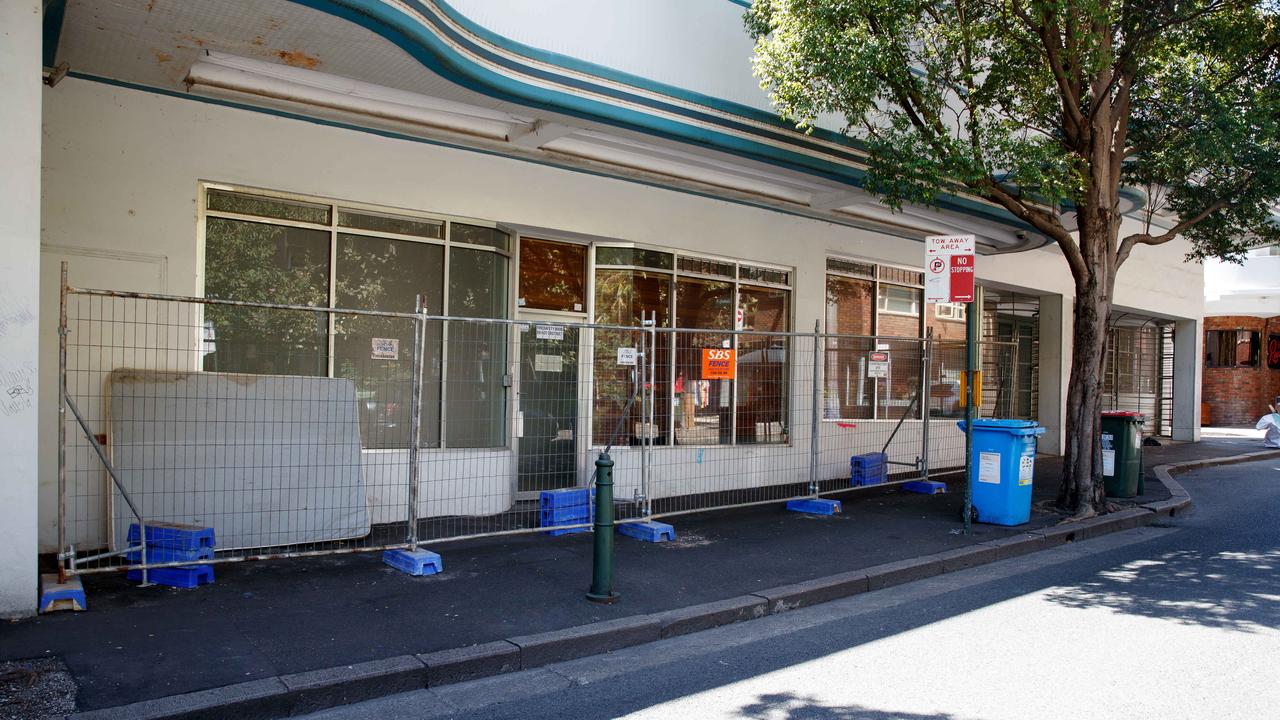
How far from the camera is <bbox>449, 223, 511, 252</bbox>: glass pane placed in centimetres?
970

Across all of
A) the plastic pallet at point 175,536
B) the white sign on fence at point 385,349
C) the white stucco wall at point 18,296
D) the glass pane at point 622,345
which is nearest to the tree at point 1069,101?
the glass pane at point 622,345

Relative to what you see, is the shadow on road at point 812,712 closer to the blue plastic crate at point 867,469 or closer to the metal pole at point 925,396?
the blue plastic crate at point 867,469

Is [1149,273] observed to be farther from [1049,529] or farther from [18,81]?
[18,81]

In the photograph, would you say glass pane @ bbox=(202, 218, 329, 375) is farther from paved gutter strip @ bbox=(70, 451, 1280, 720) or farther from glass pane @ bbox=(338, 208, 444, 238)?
paved gutter strip @ bbox=(70, 451, 1280, 720)

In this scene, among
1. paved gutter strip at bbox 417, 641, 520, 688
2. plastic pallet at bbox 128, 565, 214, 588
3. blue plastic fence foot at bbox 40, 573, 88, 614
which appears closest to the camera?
paved gutter strip at bbox 417, 641, 520, 688

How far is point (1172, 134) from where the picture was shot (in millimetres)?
11477

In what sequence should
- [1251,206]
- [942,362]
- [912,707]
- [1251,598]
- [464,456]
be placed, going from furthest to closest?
[942,362] < [1251,206] < [464,456] < [1251,598] < [912,707]

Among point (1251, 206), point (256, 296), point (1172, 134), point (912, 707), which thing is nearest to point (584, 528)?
point (256, 296)

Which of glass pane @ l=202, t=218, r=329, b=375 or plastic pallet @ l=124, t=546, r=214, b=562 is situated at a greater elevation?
glass pane @ l=202, t=218, r=329, b=375

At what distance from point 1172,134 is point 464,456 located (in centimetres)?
985

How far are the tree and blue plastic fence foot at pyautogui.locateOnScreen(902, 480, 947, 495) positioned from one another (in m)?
1.69

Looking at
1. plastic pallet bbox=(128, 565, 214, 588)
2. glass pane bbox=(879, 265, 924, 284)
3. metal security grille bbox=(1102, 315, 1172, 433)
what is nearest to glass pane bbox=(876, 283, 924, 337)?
glass pane bbox=(879, 265, 924, 284)

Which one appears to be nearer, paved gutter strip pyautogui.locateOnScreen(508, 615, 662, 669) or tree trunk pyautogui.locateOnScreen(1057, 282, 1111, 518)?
paved gutter strip pyautogui.locateOnScreen(508, 615, 662, 669)

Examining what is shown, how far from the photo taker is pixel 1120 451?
12.3 m
